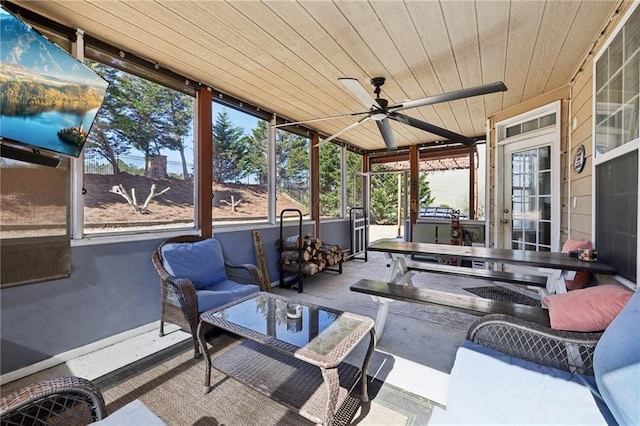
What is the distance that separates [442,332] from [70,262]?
3.33m

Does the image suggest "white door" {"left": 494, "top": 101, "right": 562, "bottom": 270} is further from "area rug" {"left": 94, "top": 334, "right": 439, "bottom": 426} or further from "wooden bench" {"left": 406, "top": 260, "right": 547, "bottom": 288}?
"area rug" {"left": 94, "top": 334, "right": 439, "bottom": 426}

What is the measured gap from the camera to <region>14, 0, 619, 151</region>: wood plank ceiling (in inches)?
78.8

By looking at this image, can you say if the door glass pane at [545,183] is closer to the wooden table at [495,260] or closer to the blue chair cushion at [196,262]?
the wooden table at [495,260]

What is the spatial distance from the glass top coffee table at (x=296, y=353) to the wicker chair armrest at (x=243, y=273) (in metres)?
0.68

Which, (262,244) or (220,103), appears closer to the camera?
(220,103)

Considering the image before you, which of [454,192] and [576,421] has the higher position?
[454,192]

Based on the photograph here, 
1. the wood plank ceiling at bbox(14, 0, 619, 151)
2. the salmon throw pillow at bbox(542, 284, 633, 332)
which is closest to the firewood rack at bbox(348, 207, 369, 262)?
the wood plank ceiling at bbox(14, 0, 619, 151)

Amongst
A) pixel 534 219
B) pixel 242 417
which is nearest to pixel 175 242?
pixel 242 417

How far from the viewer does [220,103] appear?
3.59 meters

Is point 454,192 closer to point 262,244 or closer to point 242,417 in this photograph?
point 262,244

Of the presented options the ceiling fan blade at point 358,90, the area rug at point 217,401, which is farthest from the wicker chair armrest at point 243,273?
the ceiling fan blade at point 358,90

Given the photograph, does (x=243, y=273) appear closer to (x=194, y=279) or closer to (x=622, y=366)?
(x=194, y=279)

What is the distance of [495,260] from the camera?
2.63 m

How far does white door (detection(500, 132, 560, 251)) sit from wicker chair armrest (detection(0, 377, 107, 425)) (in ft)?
15.0
